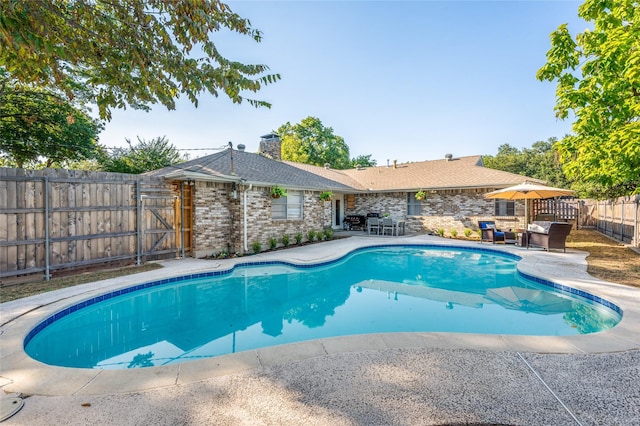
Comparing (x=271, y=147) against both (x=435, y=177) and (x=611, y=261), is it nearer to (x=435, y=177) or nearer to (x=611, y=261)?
(x=435, y=177)

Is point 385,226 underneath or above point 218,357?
above

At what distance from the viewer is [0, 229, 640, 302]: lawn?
5977 mm

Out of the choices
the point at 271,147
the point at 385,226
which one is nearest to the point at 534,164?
the point at 385,226

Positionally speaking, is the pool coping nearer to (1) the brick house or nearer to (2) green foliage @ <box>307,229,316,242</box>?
(1) the brick house

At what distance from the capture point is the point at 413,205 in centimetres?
1638

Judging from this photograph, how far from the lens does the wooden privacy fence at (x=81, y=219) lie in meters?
6.43

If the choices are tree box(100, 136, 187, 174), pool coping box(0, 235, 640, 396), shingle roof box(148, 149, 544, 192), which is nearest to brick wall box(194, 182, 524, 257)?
shingle roof box(148, 149, 544, 192)

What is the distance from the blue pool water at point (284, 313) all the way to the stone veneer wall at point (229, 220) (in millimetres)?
1911

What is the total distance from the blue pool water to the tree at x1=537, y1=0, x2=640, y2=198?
2.97 m

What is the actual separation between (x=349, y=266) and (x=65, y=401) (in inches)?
316

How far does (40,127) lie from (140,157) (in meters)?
5.70

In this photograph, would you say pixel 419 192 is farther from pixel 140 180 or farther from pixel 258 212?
pixel 140 180

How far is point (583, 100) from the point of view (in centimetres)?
669

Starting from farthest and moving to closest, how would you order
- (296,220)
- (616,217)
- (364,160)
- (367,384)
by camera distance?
1. (364,160)
2. (616,217)
3. (296,220)
4. (367,384)
